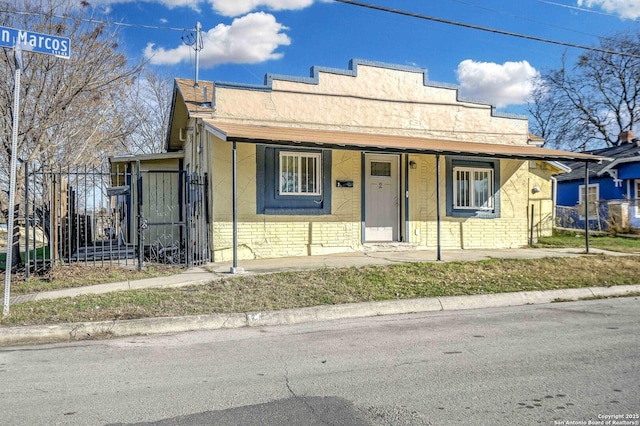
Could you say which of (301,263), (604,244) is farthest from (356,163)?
(604,244)

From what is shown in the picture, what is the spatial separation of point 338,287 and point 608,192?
2226 centimetres

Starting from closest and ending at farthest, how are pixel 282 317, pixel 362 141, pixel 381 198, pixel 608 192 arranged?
pixel 282 317, pixel 362 141, pixel 381 198, pixel 608 192

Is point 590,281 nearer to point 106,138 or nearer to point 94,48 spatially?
point 94,48

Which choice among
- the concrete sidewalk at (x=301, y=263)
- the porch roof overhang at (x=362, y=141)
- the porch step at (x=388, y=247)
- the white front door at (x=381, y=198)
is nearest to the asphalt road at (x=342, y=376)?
the concrete sidewalk at (x=301, y=263)

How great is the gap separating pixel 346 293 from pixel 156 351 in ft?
11.4

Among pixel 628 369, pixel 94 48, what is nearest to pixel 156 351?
pixel 628 369

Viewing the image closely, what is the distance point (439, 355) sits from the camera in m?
5.17

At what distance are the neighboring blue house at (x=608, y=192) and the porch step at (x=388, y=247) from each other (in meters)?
9.48

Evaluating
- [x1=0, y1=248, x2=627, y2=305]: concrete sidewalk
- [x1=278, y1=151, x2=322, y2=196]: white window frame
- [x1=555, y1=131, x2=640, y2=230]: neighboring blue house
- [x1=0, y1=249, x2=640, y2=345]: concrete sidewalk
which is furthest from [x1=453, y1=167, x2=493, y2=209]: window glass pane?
[x1=555, y1=131, x2=640, y2=230]: neighboring blue house

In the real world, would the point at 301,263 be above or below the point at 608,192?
below

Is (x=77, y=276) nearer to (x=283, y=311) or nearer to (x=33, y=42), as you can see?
(x=33, y=42)

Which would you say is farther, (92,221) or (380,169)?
(380,169)

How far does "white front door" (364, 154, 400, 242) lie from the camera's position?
12.6 m

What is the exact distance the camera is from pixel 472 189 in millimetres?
13508
